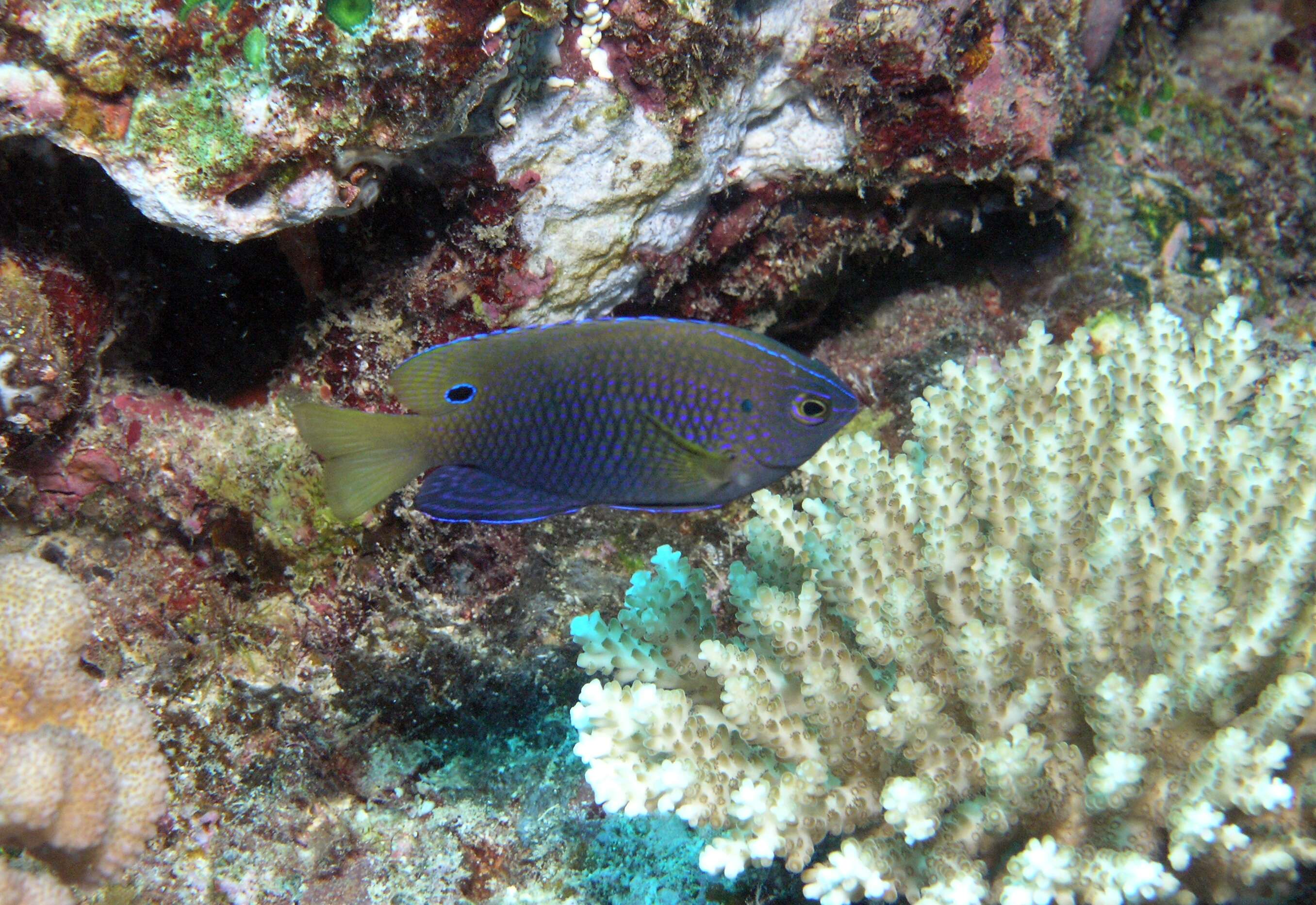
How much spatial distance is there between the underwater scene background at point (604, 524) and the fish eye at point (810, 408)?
0.12 m

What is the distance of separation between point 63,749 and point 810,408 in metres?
3.03

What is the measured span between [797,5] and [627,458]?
253cm

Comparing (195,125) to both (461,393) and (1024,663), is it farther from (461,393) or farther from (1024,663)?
(1024,663)

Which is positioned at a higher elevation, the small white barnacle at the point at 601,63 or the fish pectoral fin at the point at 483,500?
the small white barnacle at the point at 601,63

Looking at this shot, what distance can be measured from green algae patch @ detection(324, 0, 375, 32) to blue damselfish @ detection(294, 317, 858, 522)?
3.72 ft

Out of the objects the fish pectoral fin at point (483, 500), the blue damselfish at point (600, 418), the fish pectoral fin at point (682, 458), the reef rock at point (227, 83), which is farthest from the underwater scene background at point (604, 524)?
the fish pectoral fin at point (483, 500)

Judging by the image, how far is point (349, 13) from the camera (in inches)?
98.7

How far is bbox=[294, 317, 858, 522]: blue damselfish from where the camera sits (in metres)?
2.22

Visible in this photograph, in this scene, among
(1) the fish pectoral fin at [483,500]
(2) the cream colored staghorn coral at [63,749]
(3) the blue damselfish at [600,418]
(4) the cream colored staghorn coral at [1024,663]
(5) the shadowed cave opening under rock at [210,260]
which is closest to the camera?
(4) the cream colored staghorn coral at [1024,663]

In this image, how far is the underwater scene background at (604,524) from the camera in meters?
2.28

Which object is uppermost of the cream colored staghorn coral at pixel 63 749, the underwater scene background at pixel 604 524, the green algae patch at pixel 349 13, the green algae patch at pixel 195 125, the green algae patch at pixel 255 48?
the green algae patch at pixel 349 13

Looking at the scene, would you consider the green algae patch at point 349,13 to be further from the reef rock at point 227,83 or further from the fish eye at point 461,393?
the fish eye at point 461,393

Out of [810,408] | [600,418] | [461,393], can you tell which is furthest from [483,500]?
[810,408]

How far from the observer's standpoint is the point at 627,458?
224 cm
